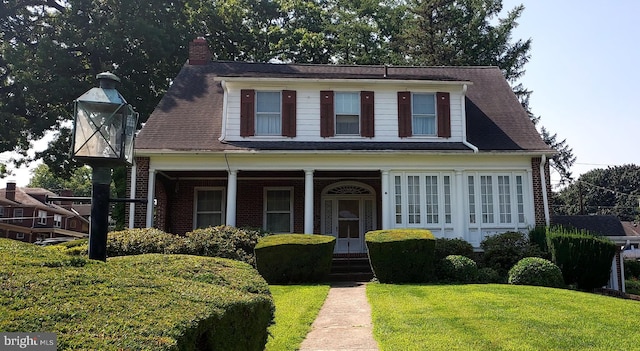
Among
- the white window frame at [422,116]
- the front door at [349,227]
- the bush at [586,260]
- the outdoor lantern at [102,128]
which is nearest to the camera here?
the outdoor lantern at [102,128]

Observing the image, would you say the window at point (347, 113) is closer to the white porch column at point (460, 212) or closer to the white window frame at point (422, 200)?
the white window frame at point (422, 200)

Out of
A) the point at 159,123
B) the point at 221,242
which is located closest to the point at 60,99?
the point at 159,123

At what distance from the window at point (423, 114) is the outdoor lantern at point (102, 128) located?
12.5 meters

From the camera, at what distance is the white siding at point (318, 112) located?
15.8 m

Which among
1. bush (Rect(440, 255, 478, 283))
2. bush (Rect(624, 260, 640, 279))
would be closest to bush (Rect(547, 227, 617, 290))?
bush (Rect(440, 255, 478, 283))

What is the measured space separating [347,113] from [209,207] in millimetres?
5870

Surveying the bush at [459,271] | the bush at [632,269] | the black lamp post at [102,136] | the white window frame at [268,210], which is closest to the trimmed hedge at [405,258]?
the bush at [459,271]

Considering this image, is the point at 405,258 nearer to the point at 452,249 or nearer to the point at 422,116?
the point at 452,249

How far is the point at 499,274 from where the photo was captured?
43.3ft

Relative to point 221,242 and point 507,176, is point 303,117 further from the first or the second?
point 507,176

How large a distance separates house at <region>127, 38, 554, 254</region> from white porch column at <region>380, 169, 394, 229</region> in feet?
0.11

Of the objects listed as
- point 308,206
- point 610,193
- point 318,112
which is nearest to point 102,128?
point 308,206

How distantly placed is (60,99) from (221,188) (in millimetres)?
10793

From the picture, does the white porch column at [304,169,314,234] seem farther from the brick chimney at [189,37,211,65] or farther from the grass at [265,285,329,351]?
the brick chimney at [189,37,211,65]
